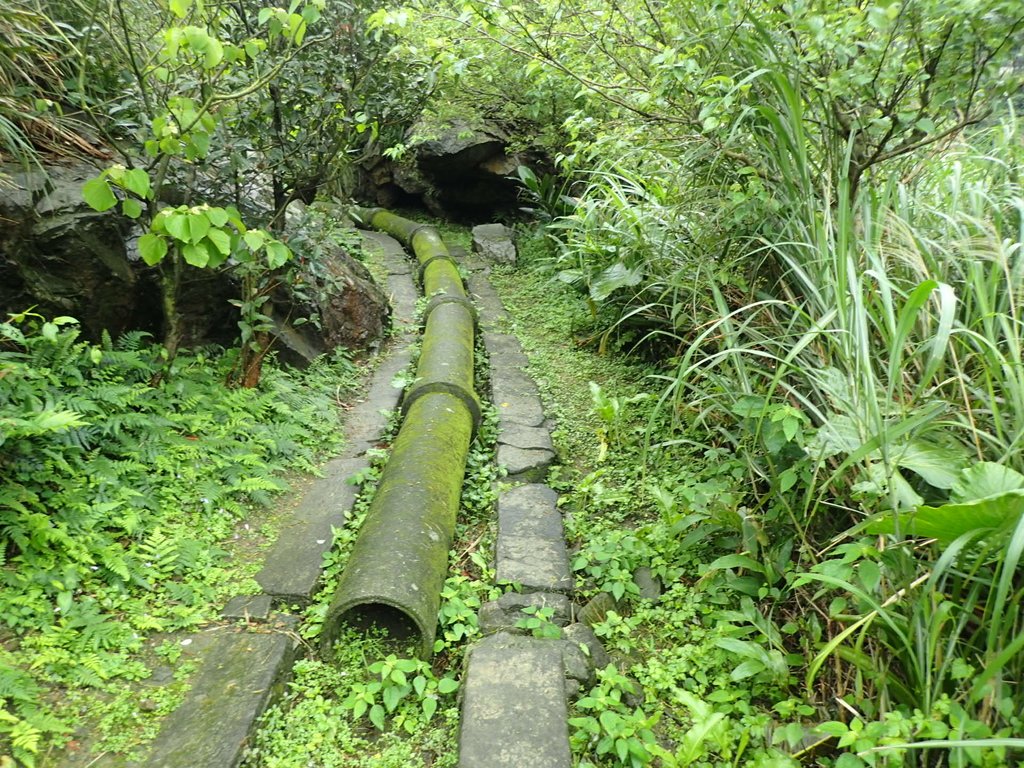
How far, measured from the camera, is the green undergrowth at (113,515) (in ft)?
6.61

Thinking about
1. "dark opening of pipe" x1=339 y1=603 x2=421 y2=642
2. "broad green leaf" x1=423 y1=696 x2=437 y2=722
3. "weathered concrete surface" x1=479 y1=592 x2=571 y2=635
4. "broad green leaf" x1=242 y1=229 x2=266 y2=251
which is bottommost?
"dark opening of pipe" x1=339 y1=603 x2=421 y2=642

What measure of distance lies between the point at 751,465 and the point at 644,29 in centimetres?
230

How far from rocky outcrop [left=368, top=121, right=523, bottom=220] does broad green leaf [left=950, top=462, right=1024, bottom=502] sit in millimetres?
6757

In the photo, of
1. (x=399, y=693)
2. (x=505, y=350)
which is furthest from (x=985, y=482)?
(x=505, y=350)

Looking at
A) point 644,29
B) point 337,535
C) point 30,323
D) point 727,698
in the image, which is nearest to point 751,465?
point 727,698

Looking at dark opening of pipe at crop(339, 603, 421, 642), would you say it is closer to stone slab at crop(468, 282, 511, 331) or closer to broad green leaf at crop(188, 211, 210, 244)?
broad green leaf at crop(188, 211, 210, 244)

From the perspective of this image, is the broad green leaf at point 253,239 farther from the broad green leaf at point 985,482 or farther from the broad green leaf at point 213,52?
the broad green leaf at point 985,482

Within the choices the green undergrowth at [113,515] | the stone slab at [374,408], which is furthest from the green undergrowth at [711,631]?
the green undergrowth at [113,515]

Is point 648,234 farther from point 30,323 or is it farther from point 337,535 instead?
point 30,323

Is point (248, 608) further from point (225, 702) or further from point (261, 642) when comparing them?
point (225, 702)

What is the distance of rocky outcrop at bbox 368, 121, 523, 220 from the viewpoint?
789cm

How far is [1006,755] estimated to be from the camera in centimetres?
157

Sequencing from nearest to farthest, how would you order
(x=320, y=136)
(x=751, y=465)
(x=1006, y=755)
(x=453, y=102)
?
(x=1006, y=755) < (x=751, y=465) < (x=320, y=136) < (x=453, y=102)

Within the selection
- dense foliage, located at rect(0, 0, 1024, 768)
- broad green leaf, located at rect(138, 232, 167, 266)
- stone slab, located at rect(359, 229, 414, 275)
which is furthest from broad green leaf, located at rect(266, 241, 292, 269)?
stone slab, located at rect(359, 229, 414, 275)
